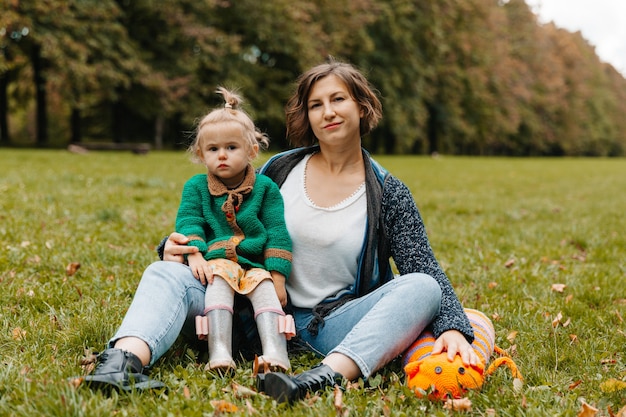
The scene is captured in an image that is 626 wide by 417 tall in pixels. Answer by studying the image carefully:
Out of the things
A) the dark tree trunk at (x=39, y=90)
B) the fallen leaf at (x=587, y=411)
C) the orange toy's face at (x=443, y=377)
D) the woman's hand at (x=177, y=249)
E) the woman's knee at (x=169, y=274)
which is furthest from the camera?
the dark tree trunk at (x=39, y=90)

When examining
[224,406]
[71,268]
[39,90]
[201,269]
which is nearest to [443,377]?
[224,406]

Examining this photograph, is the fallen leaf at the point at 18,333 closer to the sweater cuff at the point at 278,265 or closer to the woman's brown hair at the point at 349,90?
the sweater cuff at the point at 278,265

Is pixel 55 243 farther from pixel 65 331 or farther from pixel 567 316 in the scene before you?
pixel 567 316

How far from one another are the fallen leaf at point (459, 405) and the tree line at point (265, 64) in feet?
28.2

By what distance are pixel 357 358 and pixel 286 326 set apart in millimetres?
374

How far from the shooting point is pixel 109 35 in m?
23.5

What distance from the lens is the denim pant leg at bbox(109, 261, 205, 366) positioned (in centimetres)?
260

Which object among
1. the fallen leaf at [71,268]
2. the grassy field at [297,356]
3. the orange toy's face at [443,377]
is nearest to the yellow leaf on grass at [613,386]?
the grassy field at [297,356]

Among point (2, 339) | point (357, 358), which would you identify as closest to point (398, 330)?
point (357, 358)

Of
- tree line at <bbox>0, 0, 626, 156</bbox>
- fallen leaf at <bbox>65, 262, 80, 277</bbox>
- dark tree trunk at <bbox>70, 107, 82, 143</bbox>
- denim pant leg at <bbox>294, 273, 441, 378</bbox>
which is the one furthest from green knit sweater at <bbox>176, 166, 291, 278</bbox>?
dark tree trunk at <bbox>70, 107, 82, 143</bbox>

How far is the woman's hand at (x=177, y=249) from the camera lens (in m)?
2.95

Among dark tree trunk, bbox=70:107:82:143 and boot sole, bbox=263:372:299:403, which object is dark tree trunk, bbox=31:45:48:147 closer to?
dark tree trunk, bbox=70:107:82:143

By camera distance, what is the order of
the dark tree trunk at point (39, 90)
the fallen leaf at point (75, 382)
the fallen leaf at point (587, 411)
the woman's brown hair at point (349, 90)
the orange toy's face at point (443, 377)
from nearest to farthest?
the fallen leaf at point (75, 382) < the fallen leaf at point (587, 411) < the orange toy's face at point (443, 377) < the woman's brown hair at point (349, 90) < the dark tree trunk at point (39, 90)

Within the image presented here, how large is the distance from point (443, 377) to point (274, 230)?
3.58 feet
